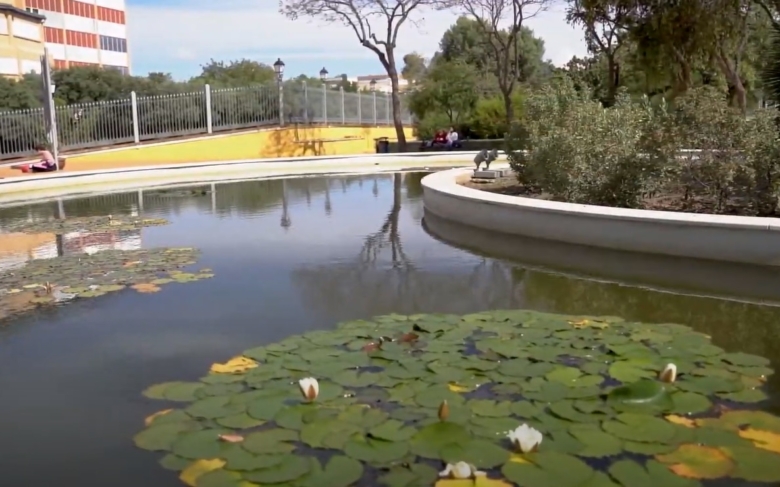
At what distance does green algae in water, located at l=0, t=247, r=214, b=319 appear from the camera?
7.09m

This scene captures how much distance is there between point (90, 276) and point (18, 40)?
123ft

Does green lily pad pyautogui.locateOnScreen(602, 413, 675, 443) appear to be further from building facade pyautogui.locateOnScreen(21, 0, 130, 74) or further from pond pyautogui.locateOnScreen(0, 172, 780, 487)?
building facade pyautogui.locateOnScreen(21, 0, 130, 74)

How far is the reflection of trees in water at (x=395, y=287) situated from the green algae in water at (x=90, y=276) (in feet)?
4.35

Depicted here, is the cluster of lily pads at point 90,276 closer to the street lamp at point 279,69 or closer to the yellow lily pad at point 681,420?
the yellow lily pad at point 681,420

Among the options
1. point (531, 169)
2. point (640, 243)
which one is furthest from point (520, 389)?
point (531, 169)

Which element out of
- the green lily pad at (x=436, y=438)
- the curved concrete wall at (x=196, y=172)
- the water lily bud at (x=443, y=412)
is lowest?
the green lily pad at (x=436, y=438)

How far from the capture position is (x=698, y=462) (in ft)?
11.8

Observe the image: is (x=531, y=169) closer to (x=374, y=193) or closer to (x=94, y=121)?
(x=374, y=193)

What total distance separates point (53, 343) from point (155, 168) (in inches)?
579

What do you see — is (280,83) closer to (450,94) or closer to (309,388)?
(450,94)

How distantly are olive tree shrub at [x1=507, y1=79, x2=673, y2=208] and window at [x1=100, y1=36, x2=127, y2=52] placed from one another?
2262 inches

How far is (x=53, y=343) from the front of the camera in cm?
574

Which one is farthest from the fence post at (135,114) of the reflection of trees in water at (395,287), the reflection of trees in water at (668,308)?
the reflection of trees in water at (668,308)

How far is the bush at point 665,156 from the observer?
326 inches
